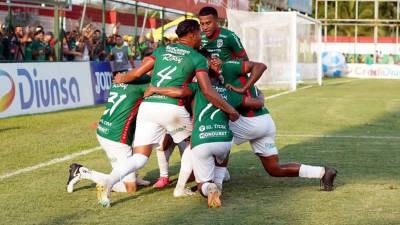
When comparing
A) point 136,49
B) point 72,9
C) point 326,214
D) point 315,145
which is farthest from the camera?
point 136,49

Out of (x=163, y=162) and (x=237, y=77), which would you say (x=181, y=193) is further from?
(x=237, y=77)

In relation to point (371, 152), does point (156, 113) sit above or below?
above

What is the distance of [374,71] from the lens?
51.0 meters

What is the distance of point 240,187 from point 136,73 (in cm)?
170

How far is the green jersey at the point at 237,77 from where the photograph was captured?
8.42 meters

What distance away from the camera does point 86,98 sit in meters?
20.9

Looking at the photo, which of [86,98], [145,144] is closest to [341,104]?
[86,98]

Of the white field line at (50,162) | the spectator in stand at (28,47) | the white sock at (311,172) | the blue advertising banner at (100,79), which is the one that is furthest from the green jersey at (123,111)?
the blue advertising banner at (100,79)

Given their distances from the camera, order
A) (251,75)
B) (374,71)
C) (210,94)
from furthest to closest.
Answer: (374,71) < (251,75) < (210,94)

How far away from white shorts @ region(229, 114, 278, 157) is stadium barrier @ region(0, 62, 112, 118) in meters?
9.32

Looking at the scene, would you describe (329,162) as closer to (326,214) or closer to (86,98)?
(326,214)

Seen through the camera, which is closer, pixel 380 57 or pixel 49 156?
pixel 49 156

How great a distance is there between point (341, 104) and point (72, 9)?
25.5ft

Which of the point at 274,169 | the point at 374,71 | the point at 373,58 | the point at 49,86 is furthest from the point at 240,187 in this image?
the point at 373,58
